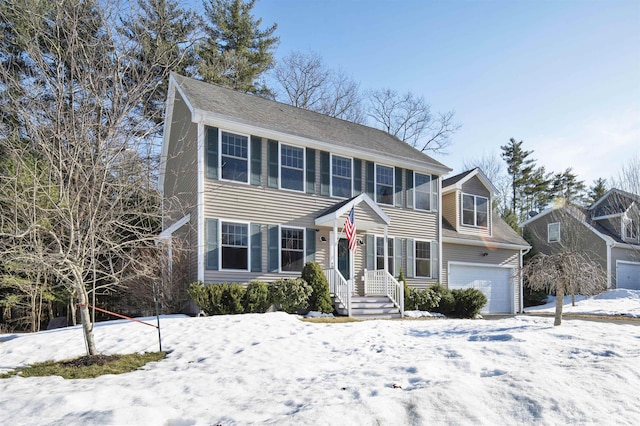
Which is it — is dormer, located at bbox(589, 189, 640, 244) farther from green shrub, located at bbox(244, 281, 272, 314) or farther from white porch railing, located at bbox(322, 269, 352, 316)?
green shrub, located at bbox(244, 281, 272, 314)

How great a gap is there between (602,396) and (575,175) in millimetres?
42863

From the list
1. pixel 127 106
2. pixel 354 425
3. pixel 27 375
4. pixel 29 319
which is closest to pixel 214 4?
pixel 29 319

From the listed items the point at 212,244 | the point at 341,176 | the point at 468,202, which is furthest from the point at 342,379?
the point at 468,202

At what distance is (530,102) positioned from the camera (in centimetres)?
1266

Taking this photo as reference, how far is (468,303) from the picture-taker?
15672 mm

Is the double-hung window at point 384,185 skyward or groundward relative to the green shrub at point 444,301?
skyward

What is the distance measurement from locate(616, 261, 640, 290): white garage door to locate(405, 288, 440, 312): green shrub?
51.4ft

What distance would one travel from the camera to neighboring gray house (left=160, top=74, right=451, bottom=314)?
1247 centimetres

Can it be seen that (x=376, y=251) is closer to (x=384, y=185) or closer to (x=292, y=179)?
(x=384, y=185)

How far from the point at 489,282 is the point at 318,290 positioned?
944cm

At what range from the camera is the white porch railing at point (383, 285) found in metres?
14.2

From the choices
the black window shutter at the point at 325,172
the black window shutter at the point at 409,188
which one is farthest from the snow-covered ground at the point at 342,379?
the black window shutter at the point at 409,188

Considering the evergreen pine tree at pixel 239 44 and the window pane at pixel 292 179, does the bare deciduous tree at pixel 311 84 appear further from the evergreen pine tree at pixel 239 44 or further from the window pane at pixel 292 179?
the window pane at pixel 292 179

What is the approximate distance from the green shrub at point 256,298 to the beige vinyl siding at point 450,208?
31.3 ft
